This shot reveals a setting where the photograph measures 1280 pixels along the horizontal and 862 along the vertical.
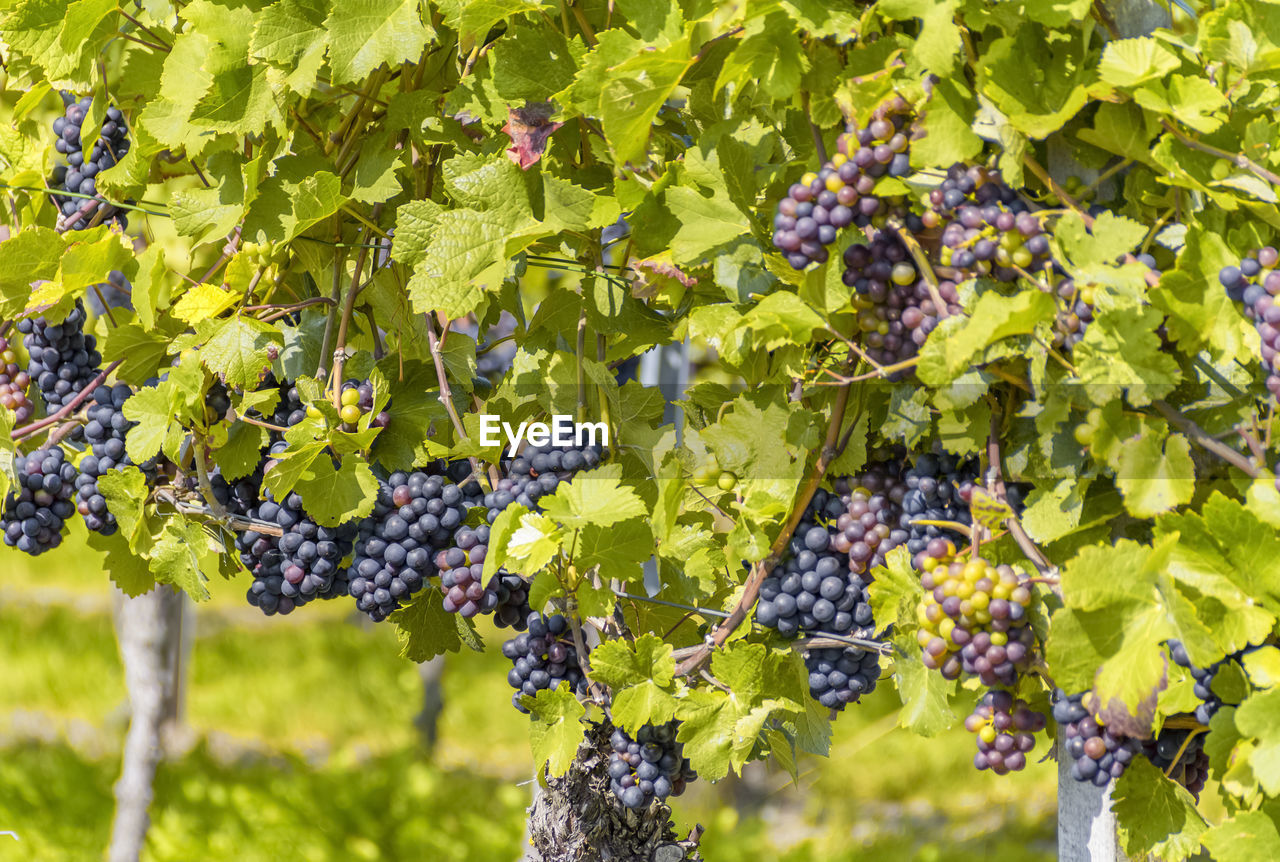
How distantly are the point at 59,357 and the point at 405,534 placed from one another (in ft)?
2.27

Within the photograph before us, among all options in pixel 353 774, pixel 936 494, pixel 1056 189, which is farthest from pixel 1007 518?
pixel 353 774

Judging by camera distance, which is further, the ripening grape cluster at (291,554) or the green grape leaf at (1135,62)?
the ripening grape cluster at (291,554)

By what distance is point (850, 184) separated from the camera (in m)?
1.02

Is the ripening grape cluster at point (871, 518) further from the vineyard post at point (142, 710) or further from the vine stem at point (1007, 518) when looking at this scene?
the vineyard post at point (142, 710)

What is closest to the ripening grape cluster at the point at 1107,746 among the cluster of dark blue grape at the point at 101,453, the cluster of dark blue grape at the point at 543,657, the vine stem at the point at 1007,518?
the vine stem at the point at 1007,518

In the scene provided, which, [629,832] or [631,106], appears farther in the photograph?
[629,832]

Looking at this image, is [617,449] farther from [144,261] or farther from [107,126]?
[107,126]

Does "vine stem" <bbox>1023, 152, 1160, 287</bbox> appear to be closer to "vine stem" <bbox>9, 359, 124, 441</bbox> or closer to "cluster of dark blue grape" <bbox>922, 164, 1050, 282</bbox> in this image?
"cluster of dark blue grape" <bbox>922, 164, 1050, 282</bbox>

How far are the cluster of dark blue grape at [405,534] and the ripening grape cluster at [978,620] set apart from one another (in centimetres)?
60

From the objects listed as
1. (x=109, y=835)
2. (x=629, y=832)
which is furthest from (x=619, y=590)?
(x=109, y=835)

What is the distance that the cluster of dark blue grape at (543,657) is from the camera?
134 centimetres

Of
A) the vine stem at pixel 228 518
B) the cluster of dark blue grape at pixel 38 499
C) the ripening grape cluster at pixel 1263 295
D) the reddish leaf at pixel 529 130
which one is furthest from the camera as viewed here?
the cluster of dark blue grape at pixel 38 499

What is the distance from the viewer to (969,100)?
989 millimetres

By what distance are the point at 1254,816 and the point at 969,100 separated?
683 millimetres
